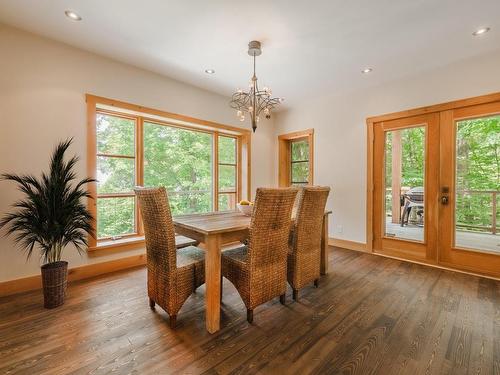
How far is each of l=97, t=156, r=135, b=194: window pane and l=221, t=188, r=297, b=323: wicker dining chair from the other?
80.6 inches

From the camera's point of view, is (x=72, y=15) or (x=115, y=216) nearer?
(x=72, y=15)

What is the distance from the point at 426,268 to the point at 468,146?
66.3 inches

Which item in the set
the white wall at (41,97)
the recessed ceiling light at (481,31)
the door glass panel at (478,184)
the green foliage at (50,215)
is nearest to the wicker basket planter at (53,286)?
the green foliage at (50,215)

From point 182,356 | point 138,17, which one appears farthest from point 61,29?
point 182,356

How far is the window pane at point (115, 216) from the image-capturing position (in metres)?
3.08

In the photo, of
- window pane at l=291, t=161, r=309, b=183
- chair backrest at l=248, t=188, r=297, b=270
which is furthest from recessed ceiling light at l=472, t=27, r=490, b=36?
window pane at l=291, t=161, r=309, b=183

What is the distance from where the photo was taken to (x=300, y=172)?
500 centimetres

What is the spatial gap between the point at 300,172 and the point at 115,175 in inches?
136

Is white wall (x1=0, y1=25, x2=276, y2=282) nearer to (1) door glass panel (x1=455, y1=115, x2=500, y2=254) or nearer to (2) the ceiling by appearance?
(2) the ceiling

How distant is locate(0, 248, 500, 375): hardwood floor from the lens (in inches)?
58.0

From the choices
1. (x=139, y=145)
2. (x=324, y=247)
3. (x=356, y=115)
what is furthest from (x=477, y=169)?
(x=139, y=145)

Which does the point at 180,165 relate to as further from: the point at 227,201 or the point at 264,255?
the point at 264,255

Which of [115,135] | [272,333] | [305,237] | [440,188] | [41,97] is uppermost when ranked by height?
[41,97]

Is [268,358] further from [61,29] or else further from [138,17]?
[61,29]
